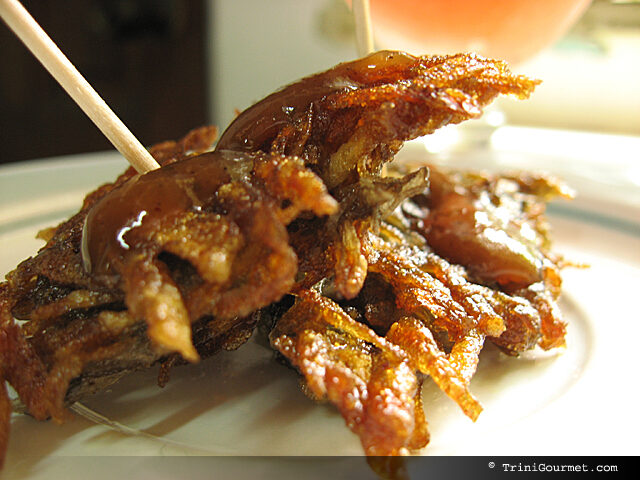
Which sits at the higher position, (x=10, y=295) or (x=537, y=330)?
(x=10, y=295)

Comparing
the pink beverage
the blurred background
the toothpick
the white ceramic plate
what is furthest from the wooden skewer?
the blurred background

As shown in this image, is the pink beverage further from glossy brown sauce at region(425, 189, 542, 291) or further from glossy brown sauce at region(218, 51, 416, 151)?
glossy brown sauce at region(218, 51, 416, 151)

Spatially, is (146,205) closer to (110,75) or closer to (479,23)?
(479,23)

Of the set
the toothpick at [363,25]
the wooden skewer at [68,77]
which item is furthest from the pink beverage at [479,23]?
the wooden skewer at [68,77]

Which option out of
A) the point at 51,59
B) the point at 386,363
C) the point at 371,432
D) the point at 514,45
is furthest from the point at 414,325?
the point at 514,45

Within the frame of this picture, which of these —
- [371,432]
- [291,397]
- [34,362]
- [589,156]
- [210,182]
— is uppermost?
[210,182]

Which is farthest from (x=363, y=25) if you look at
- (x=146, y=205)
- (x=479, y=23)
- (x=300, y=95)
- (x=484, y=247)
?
(x=479, y=23)

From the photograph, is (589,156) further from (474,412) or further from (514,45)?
(474,412)
